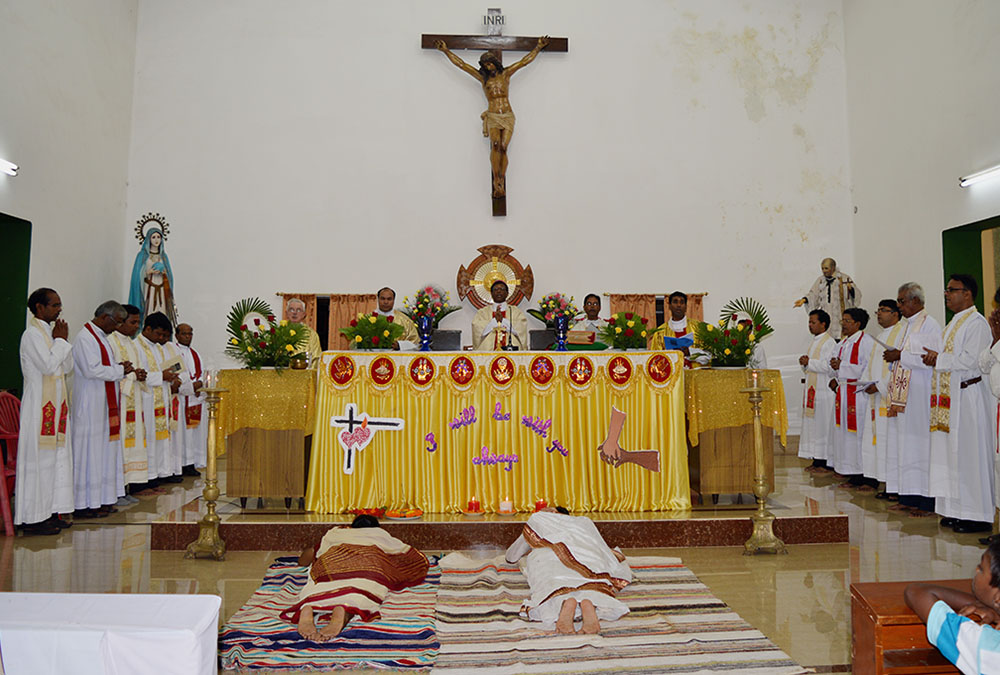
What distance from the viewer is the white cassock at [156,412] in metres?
7.79

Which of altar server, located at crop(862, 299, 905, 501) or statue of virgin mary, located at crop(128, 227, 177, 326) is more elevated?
statue of virgin mary, located at crop(128, 227, 177, 326)

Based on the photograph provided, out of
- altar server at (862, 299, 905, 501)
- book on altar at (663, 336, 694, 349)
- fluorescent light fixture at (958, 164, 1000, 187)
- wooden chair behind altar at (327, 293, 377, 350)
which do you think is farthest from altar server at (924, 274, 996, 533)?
wooden chair behind altar at (327, 293, 377, 350)

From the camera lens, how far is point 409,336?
769 centimetres

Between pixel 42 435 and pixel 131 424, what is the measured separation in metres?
1.24

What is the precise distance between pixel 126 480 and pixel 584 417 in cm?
488

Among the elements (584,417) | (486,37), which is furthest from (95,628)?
(486,37)

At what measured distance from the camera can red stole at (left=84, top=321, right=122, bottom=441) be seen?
22.7 feet

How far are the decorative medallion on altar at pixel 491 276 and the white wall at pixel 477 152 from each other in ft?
0.87

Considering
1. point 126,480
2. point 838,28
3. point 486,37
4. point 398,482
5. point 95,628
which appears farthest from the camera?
point 838,28

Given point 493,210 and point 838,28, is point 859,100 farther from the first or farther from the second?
point 493,210

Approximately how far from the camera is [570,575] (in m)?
3.80

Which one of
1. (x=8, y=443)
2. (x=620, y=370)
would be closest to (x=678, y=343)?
(x=620, y=370)

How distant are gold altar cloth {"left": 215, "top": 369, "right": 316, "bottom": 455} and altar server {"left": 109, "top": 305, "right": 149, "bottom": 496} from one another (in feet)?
6.30

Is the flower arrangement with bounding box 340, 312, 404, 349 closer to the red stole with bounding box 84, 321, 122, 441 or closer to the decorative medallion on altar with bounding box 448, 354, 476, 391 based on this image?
the decorative medallion on altar with bounding box 448, 354, 476, 391
